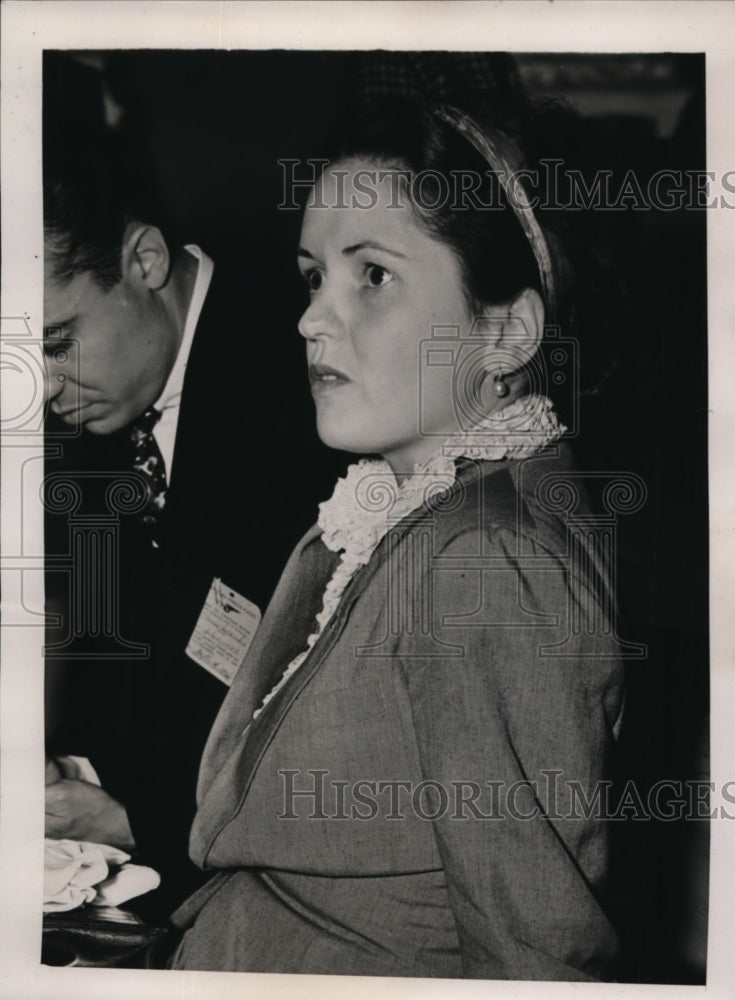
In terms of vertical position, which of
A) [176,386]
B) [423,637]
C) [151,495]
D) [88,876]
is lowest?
[88,876]

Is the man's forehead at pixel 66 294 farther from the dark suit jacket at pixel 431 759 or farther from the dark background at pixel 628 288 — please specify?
the dark suit jacket at pixel 431 759

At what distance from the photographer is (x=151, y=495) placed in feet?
3.40

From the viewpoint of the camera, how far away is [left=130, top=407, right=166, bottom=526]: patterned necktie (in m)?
1.03

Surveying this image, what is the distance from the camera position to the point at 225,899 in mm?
1001

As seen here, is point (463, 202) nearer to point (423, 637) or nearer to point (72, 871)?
point (423, 637)

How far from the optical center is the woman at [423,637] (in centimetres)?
97

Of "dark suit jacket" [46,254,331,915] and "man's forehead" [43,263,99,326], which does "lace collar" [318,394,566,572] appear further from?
"man's forehead" [43,263,99,326]

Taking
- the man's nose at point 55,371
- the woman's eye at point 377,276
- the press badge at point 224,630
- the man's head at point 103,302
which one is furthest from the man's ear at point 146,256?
the press badge at point 224,630

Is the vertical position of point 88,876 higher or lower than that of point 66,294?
lower

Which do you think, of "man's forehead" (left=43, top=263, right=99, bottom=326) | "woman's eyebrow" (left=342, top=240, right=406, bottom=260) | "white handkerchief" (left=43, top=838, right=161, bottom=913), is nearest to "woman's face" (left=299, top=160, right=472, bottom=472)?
"woman's eyebrow" (left=342, top=240, right=406, bottom=260)

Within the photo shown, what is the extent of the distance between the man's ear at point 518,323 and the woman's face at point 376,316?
33mm

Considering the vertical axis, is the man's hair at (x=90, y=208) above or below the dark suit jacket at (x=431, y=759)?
above

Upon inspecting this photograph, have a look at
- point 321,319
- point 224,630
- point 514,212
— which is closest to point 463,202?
point 514,212

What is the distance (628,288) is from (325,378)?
0.35 m
